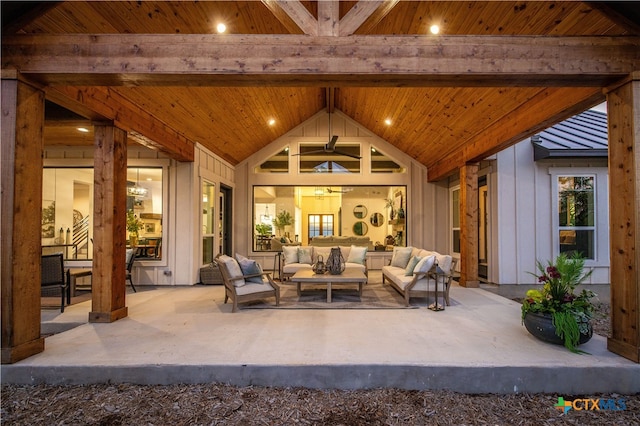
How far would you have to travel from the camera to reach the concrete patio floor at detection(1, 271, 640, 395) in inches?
110

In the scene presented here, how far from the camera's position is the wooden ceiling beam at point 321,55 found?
304 centimetres

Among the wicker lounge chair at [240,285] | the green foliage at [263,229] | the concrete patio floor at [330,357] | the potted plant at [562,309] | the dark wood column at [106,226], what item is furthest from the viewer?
the green foliage at [263,229]

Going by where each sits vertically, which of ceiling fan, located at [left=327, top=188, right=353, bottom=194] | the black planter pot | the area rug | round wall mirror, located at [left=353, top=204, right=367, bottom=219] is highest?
ceiling fan, located at [left=327, top=188, right=353, bottom=194]

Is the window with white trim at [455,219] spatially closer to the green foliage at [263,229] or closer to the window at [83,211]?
the green foliage at [263,229]

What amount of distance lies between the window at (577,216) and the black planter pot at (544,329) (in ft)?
13.7

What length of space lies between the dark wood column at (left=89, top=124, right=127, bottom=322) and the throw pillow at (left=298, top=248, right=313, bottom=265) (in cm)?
391

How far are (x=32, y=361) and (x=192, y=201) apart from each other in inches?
165

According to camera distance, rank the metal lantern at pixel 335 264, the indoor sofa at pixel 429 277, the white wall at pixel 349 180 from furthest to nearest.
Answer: the white wall at pixel 349 180 → the metal lantern at pixel 335 264 → the indoor sofa at pixel 429 277

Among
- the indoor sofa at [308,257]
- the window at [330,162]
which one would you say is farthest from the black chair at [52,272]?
the window at [330,162]

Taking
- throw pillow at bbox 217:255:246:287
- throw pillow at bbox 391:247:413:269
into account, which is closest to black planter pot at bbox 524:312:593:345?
throw pillow at bbox 391:247:413:269

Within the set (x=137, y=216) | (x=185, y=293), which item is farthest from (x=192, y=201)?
(x=185, y=293)

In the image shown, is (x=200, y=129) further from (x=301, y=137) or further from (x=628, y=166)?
(x=628, y=166)

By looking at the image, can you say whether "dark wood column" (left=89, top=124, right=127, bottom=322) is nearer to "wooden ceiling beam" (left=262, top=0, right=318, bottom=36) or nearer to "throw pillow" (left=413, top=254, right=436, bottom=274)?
"wooden ceiling beam" (left=262, top=0, right=318, bottom=36)

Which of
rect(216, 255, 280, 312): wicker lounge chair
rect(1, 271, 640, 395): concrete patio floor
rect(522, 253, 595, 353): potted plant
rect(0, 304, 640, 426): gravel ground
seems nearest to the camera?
rect(0, 304, 640, 426): gravel ground
